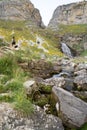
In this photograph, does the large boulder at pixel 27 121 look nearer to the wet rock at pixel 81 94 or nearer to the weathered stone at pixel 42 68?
the wet rock at pixel 81 94

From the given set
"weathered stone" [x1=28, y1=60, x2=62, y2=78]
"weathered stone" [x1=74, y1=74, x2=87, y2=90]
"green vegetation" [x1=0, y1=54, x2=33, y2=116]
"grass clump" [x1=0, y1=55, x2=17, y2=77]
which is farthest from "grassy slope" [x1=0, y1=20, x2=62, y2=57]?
"green vegetation" [x1=0, y1=54, x2=33, y2=116]

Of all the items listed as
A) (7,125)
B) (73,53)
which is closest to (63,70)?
(7,125)

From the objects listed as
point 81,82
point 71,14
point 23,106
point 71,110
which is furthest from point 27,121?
point 71,14

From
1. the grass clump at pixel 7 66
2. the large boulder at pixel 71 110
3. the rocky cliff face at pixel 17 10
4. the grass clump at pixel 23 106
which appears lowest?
the rocky cliff face at pixel 17 10

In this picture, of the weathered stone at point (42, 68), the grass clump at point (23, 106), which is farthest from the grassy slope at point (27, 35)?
the grass clump at point (23, 106)

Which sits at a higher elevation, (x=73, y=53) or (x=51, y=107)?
(x=51, y=107)

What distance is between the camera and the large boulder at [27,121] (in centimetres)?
974

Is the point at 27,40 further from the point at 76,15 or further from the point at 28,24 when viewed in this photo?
the point at 76,15

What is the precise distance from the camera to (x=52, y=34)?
95.6m

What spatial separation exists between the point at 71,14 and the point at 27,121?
132 m

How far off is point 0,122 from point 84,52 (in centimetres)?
8285

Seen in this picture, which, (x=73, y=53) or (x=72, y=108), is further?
(x=73, y=53)

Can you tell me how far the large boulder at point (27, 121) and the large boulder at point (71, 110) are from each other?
1.30ft

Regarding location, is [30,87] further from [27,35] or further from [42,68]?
[27,35]
